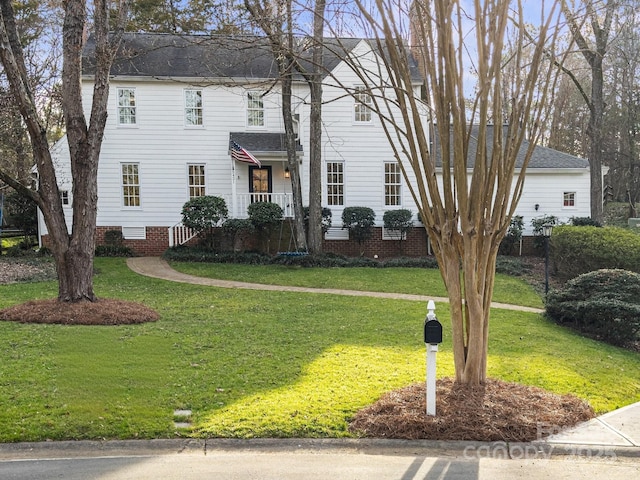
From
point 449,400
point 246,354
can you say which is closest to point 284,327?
point 246,354

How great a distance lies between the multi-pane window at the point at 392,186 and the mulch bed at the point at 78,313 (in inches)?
535

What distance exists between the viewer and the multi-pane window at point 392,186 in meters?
21.6

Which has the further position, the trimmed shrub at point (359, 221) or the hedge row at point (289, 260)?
the trimmed shrub at point (359, 221)

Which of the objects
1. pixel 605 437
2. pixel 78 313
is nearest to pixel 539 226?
pixel 605 437

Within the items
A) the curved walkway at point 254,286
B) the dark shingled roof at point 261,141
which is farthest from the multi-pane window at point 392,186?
the curved walkway at point 254,286

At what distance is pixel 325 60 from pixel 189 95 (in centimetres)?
582

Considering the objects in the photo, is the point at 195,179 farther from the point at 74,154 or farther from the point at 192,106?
the point at 74,154

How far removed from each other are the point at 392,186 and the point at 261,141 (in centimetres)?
573

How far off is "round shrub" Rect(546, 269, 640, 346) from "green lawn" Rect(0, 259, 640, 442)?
0.48 meters

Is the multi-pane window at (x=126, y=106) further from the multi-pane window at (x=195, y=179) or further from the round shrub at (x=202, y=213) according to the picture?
the round shrub at (x=202, y=213)

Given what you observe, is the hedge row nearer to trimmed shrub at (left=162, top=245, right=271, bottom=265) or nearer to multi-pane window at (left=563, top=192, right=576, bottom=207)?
trimmed shrub at (left=162, top=245, right=271, bottom=265)

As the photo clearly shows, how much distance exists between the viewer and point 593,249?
14.2m

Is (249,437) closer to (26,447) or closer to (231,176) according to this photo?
(26,447)

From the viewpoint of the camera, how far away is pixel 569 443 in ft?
15.3
